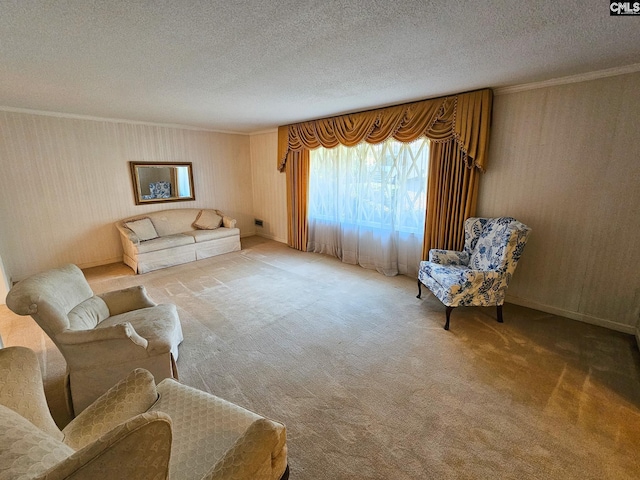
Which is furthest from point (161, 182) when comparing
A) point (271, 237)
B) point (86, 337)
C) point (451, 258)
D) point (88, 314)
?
point (451, 258)

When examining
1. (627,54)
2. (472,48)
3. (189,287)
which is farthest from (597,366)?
(189,287)

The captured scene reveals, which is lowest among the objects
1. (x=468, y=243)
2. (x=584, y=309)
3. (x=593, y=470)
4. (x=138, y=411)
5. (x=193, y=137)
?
(x=593, y=470)

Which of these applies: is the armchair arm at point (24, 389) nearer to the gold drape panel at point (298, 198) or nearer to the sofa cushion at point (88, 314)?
the sofa cushion at point (88, 314)

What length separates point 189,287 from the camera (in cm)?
377

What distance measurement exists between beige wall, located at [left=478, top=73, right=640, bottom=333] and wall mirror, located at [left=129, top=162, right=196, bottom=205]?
4.97m

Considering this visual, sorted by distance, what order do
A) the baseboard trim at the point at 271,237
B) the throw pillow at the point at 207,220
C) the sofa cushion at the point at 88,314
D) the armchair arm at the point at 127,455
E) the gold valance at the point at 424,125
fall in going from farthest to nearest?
the baseboard trim at the point at 271,237 → the throw pillow at the point at 207,220 → the gold valance at the point at 424,125 → the sofa cushion at the point at 88,314 → the armchair arm at the point at 127,455

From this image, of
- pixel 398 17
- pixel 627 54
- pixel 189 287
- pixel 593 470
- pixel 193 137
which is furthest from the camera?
pixel 193 137

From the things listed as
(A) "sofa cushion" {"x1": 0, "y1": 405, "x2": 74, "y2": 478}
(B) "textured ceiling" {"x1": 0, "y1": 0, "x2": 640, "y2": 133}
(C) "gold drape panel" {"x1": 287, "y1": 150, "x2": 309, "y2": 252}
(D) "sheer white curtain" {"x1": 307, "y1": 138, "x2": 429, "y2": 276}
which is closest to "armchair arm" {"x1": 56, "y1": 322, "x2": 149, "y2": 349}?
(A) "sofa cushion" {"x1": 0, "y1": 405, "x2": 74, "y2": 478}

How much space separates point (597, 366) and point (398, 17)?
2.86 m

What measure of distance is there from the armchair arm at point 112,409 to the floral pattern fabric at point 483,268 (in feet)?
8.05

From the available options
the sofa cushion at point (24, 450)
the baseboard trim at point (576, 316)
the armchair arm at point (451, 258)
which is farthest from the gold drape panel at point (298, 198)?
the sofa cushion at point (24, 450)

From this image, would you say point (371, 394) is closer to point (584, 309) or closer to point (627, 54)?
Answer: point (584, 309)

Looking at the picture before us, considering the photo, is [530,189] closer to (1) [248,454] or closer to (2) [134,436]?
(1) [248,454]

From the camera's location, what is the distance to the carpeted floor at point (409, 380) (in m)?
1.53
